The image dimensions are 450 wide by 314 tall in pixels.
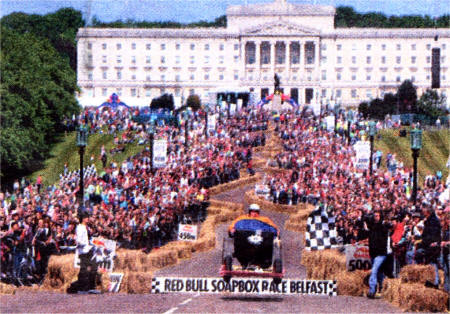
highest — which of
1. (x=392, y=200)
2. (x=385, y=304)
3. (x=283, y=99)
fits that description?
(x=283, y=99)

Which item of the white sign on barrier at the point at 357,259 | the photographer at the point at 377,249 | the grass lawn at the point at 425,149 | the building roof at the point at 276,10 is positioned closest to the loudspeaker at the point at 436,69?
the white sign on barrier at the point at 357,259

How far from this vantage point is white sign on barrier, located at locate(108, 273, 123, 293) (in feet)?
66.7

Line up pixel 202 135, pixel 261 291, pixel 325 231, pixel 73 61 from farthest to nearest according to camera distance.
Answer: pixel 73 61 → pixel 202 135 → pixel 325 231 → pixel 261 291

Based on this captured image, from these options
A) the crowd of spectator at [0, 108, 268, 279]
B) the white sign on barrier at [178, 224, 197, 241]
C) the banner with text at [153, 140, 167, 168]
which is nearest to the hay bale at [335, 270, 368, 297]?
the white sign on barrier at [178, 224, 197, 241]

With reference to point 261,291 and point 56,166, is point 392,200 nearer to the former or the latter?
point 261,291

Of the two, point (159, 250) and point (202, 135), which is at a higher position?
point (202, 135)

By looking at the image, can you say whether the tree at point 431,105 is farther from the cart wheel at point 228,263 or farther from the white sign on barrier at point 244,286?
the cart wheel at point 228,263

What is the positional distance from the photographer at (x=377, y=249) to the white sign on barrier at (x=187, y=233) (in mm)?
6858

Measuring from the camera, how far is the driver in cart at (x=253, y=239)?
19.2m

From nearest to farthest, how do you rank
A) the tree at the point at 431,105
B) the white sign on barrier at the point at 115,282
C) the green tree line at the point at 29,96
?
the white sign on barrier at the point at 115,282 → the green tree line at the point at 29,96 → the tree at the point at 431,105

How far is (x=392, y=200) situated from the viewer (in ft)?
86.6

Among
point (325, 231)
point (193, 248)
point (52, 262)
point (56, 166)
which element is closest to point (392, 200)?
point (325, 231)

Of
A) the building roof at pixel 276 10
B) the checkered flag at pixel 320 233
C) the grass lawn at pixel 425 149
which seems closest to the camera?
the checkered flag at pixel 320 233

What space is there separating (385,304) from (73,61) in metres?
80.7
